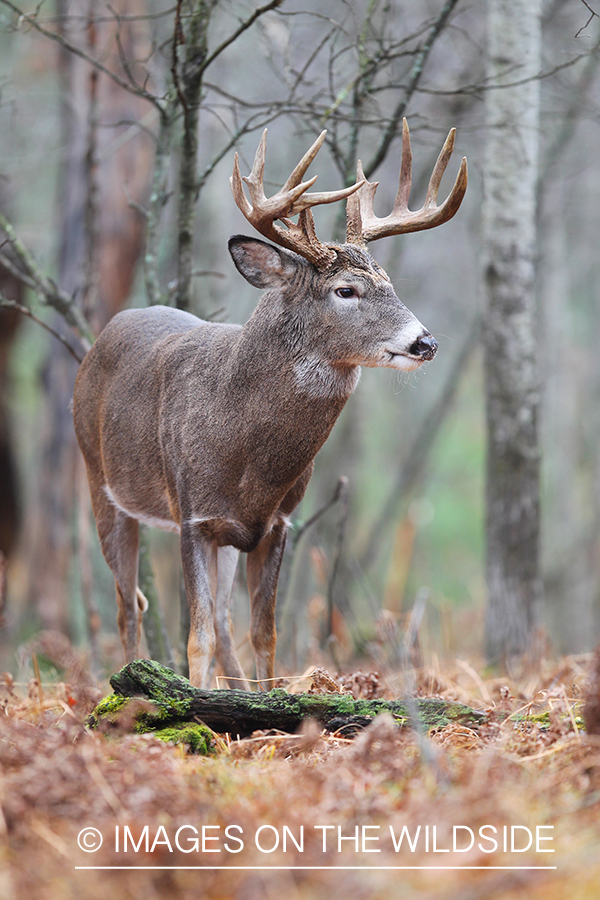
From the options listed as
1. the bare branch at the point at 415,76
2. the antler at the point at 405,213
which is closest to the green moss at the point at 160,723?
the antler at the point at 405,213

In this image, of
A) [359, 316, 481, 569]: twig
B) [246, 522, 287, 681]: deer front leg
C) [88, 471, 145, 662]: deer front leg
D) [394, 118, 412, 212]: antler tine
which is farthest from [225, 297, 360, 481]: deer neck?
[359, 316, 481, 569]: twig

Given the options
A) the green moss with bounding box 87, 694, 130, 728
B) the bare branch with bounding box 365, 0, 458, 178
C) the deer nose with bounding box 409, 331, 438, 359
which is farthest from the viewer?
the bare branch with bounding box 365, 0, 458, 178

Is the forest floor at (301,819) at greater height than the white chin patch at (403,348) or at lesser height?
lesser

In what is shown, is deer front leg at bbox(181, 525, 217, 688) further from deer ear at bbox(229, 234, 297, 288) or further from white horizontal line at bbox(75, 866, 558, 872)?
white horizontal line at bbox(75, 866, 558, 872)

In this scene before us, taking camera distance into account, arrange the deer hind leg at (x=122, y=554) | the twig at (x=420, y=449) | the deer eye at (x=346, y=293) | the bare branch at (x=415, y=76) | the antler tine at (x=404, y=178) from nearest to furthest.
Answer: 1. the deer eye at (x=346, y=293)
2. the antler tine at (x=404, y=178)
3. the bare branch at (x=415, y=76)
4. the deer hind leg at (x=122, y=554)
5. the twig at (x=420, y=449)

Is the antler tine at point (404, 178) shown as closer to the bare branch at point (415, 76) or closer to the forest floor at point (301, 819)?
the bare branch at point (415, 76)

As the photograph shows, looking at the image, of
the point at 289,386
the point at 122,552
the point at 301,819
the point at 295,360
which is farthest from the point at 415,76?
the point at 301,819

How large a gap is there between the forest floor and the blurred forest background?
60.6 inches

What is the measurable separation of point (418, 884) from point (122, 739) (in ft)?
4.88

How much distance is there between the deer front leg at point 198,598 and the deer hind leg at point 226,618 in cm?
57

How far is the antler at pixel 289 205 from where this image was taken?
4238mm

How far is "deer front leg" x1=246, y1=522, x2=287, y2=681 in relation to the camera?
16.2ft

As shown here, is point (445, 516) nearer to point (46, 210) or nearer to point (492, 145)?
point (46, 210)

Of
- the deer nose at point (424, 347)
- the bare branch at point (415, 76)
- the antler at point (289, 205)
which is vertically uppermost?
the bare branch at point (415, 76)
